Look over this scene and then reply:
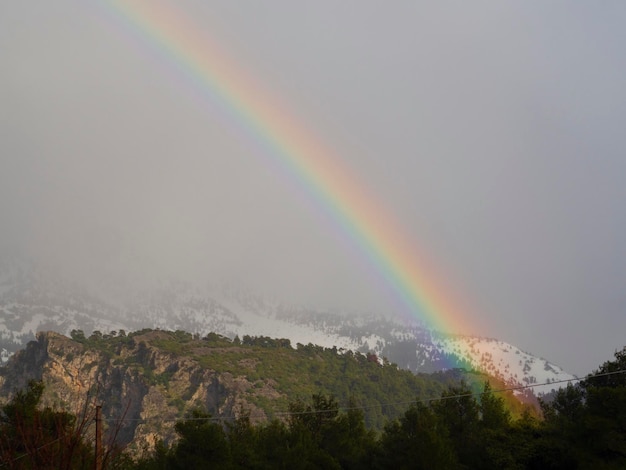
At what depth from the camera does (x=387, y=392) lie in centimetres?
14350

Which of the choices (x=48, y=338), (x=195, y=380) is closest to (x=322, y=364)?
(x=195, y=380)

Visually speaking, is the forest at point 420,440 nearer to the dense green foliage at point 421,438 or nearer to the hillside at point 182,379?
the dense green foliage at point 421,438

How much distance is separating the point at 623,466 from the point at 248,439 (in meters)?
33.0

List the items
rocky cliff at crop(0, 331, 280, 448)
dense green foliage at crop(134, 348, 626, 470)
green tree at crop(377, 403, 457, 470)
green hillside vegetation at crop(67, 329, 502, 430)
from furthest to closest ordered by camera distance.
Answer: green hillside vegetation at crop(67, 329, 502, 430)
rocky cliff at crop(0, 331, 280, 448)
green tree at crop(377, 403, 457, 470)
dense green foliage at crop(134, 348, 626, 470)

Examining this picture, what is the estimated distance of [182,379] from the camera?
122 metres

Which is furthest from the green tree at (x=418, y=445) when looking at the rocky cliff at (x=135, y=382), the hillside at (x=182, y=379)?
the rocky cliff at (x=135, y=382)

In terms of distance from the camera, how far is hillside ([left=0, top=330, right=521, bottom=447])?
116188 millimetres

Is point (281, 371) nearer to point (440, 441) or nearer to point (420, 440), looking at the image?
point (420, 440)

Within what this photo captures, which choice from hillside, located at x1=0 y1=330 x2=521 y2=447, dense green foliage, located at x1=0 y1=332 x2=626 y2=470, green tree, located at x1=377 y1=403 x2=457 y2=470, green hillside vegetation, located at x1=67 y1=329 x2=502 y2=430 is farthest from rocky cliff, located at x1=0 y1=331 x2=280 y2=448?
green tree, located at x1=377 y1=403 x2=457 y2=470

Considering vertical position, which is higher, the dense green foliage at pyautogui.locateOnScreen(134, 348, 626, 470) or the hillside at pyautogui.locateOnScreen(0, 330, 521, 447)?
the hillside at pyautogui.locateOnScreen(0, 330, 521, 447)

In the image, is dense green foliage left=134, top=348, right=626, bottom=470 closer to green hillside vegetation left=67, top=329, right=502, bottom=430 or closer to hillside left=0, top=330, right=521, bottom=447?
hillside left=0, top=330, right=521, bottom=447

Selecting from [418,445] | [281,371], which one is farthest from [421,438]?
[281,371]

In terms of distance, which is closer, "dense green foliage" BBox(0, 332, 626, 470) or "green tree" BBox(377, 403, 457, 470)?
"dense green foliage" BBox(0, 332, 626, 470)

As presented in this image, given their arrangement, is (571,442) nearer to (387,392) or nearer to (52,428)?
(52,428)
